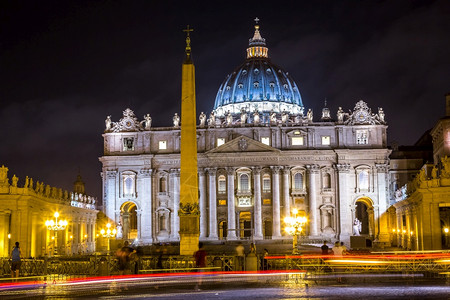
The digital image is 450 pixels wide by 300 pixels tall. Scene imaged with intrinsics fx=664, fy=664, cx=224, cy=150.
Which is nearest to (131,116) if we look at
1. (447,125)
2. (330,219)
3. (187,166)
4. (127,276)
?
(330,219)

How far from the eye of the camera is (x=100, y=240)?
8069 centimetres

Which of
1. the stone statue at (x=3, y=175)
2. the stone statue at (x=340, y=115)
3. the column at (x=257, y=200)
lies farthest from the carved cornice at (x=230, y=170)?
the stone statue at (x=3, y=175)

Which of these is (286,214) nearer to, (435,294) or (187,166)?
(187,166)

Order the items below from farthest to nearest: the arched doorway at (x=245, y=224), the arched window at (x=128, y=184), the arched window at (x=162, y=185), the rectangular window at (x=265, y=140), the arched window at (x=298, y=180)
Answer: the arched window at (x=128, y=184), the arched window at (x=162, y=185), the arched doorway at (x=245, y=224), the rectangular window at (x=265, y=140), the arched window at (x=298, y=180)

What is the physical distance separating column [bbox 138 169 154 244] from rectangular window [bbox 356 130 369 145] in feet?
86.6

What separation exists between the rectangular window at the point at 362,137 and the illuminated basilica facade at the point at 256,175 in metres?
0.13

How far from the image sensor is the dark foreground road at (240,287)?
19570 mm

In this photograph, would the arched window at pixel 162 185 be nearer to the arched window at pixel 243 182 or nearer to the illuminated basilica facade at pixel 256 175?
the illuminated basilica facade at pixel 256 175

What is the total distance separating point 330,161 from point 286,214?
8.57 meters

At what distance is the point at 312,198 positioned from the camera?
8194cm

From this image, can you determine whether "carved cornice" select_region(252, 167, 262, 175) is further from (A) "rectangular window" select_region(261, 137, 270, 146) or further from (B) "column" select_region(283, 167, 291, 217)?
(A) "rectangular window" select_region(261, 137, 270, 146)

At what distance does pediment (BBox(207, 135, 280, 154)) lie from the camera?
82250 mm

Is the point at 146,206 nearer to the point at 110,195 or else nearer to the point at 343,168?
the point at 110,195

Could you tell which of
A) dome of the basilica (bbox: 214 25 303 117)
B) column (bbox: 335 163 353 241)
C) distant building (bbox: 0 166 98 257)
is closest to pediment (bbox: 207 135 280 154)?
column (bbox: 335 163 353 241)
